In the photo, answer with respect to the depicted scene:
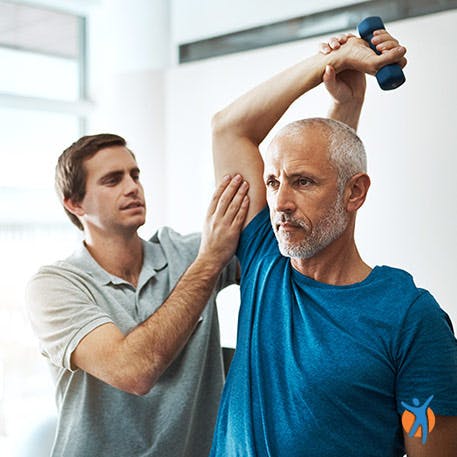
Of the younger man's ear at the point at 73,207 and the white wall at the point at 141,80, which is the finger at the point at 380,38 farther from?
the white wall at the point at 141,80

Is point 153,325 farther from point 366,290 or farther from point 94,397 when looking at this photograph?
point 366,290

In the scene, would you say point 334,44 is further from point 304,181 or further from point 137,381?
point 137,381

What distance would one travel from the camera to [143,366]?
174 centimetres

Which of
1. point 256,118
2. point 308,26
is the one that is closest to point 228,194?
point 256,118

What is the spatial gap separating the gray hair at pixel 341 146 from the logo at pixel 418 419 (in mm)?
448

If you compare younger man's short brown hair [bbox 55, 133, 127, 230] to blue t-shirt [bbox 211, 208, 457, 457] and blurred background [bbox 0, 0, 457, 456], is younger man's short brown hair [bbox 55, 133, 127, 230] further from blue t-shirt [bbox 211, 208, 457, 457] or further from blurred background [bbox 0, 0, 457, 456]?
blurred background [bbox 0, 0, 457, 456]

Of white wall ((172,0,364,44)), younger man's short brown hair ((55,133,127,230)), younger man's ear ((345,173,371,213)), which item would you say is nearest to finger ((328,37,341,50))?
younger man's ear ((345,173,371,213))

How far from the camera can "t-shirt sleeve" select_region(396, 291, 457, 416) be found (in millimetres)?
1374

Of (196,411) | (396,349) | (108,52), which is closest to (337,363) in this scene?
(396,349)

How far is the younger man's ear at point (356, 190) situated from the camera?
1.55 meters

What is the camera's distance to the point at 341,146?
1.53 metres

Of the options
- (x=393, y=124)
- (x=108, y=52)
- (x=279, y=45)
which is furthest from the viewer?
(x=108, y=52)

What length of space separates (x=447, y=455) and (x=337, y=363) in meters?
0.26

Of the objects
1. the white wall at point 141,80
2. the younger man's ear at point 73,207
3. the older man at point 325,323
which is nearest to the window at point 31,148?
the white wall at point 141,80
